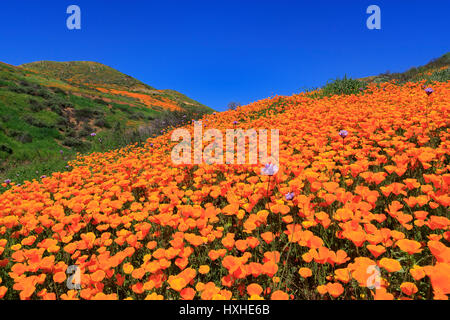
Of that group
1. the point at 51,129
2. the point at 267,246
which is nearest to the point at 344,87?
the point at 267,246

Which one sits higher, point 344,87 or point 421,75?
point 421,75

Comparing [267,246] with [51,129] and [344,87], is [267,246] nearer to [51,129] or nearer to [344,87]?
[344,87]

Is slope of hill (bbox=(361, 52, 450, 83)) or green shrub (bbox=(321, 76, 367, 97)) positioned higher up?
slope of hill (bbox=(361, 52, 450, 83))

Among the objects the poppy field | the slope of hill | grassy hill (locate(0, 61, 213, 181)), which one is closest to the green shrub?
the slope of hill

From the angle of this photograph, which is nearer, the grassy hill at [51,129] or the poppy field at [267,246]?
the poppy field at [267,246]

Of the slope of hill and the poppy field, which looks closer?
the poppy field

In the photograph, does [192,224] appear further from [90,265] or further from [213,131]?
[213,131]

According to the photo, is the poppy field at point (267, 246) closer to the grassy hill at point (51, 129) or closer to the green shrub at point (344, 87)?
the green shrub at point (344, 87)

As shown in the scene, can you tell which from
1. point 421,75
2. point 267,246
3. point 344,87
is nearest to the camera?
point 267,246

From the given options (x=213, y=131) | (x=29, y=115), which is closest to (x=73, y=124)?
(x=29, y=115)

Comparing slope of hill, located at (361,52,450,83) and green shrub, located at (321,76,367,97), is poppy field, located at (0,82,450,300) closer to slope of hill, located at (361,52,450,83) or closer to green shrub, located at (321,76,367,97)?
green shrub, located at (321,76,367,97)

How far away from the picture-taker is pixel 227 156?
4027 mm

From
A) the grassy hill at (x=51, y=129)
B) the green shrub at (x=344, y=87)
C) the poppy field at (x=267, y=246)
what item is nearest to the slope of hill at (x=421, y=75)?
the green shrub at (x=344, y=87)
